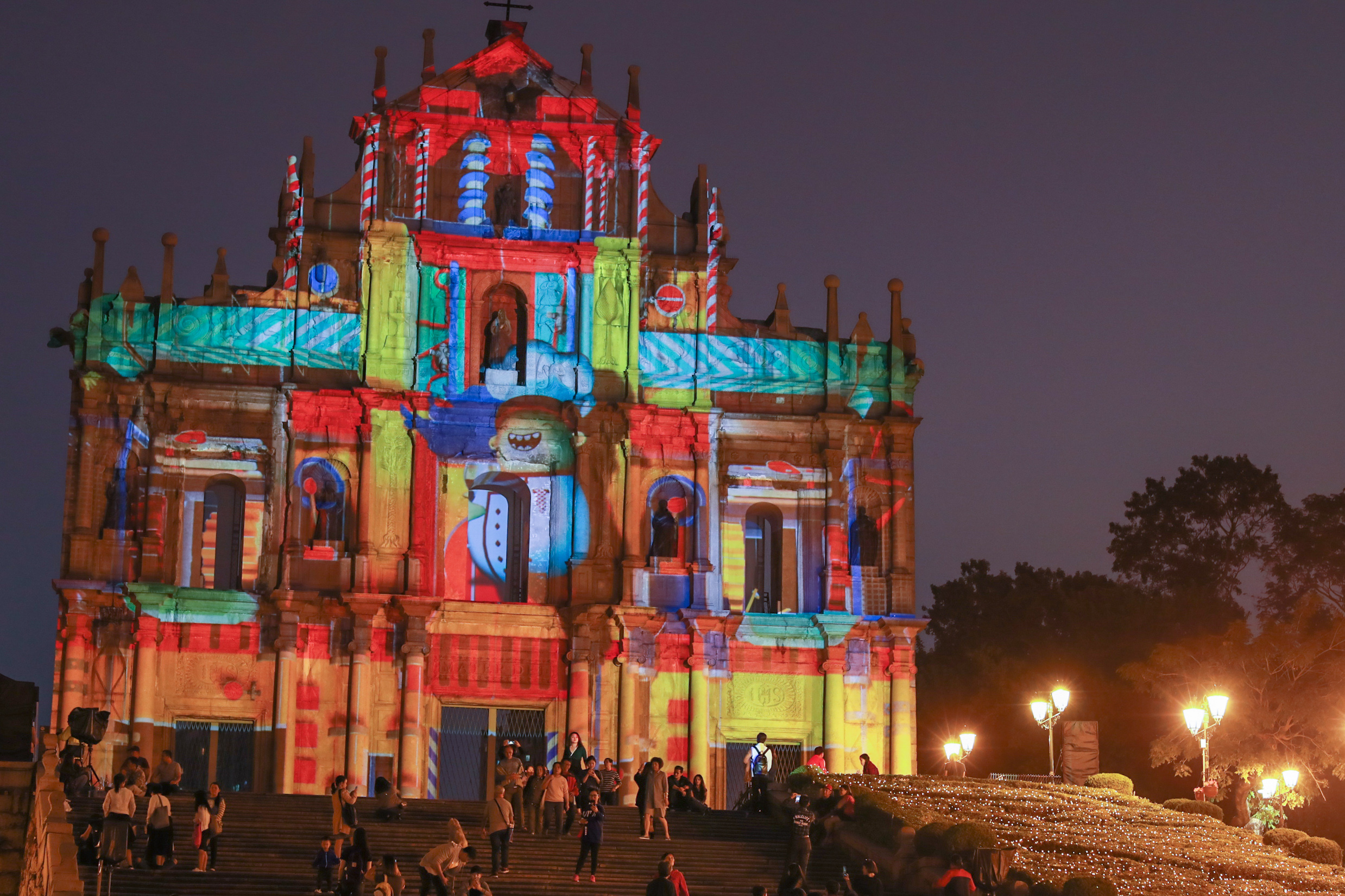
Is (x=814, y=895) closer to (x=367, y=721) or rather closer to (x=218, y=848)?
(x=218, y=848)

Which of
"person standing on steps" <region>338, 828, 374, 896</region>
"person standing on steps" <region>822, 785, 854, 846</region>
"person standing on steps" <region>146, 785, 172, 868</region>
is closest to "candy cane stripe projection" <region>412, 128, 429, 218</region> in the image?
"person standing on steps" <region>822, 785, 854, 846</region>

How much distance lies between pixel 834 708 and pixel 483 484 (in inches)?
377

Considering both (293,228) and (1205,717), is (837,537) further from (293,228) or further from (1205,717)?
(293,228)

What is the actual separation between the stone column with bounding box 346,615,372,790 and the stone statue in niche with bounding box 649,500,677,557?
666 cm

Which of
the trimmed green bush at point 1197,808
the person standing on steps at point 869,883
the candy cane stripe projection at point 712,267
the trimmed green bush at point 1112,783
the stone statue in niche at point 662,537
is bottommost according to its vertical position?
the person standing on steps at point 869,883

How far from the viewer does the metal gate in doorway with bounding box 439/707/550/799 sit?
45219 millimetres

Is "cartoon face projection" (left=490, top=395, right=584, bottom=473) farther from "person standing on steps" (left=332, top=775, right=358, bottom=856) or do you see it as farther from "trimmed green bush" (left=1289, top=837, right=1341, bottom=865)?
"trimmed green bush" (left=1289, top=837, right=1341, bottom=865)

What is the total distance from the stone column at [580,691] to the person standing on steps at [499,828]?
14.4m

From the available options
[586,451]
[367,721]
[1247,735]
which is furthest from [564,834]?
[1247,735]

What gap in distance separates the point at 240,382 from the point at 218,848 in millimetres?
16729

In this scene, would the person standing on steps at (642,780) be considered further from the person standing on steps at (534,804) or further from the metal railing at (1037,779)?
the metal railing at (1037,779)

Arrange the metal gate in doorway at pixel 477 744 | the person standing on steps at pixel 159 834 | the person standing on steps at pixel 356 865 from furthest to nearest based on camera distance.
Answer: the metal gate in doorway at pixel 477 744 < the person standing on steps at pixel 159 834 < the person standing on steps at pixel 356 865

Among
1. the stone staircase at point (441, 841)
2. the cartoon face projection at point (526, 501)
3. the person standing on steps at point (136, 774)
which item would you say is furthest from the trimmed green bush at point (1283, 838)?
the person standing on steps at point (136, 774)

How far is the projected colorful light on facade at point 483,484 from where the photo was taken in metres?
44.6
